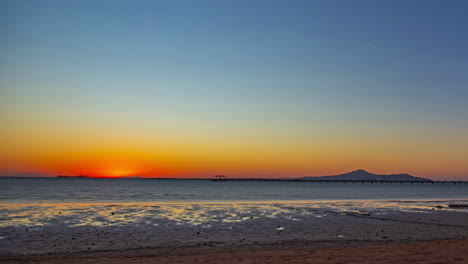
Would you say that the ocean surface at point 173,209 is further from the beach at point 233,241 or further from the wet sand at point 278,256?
the wet sand at point 278,256

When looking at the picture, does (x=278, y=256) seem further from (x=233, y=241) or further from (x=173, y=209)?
(x=173, y=209)

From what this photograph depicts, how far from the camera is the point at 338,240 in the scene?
22.0 m

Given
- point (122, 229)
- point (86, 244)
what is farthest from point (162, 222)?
point (86, 244)

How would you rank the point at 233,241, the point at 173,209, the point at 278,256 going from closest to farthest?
the point at 278,256, the point at 233,241, the point at 173,209

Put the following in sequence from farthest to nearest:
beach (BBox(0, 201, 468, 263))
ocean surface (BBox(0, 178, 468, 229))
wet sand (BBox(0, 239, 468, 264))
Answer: ocean surface (BBox(0, 178, 468, 229))
beach (BBox(0, 201, 468, 263))
wet sand (BBox(0, 239, 468, 264))

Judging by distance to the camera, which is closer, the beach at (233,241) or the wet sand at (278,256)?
the wet sand at (278,256)

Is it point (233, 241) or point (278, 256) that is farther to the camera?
point (233, 241)

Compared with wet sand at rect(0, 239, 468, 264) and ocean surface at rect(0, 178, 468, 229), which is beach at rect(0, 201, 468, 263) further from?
ocean surface at rect(0, 178, 468, 229)

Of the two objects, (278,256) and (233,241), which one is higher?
(278,256)

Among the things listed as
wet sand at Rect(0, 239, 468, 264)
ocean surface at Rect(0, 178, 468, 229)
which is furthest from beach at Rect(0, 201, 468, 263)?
ocean surface at Rect(0, 178, 468, 229)

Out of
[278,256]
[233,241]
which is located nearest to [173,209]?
[233,241]

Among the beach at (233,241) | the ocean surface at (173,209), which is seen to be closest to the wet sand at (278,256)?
the beach at (233,241)

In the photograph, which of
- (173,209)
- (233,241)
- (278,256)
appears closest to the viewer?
(278,256)

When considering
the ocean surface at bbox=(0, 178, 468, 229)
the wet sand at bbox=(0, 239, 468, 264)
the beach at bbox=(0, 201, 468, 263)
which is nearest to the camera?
the wet sand at bbox=(0, 239, 468, 264)
